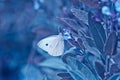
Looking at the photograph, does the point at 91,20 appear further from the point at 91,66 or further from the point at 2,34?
the point at 2,34

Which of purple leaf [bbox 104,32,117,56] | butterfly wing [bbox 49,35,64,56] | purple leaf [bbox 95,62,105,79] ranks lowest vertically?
purple leaf [bbox 95,62,105,79]

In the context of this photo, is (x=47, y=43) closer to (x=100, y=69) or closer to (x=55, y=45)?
(x=55, y=45)

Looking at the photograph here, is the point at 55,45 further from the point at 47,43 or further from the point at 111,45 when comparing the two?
the point at 111,45

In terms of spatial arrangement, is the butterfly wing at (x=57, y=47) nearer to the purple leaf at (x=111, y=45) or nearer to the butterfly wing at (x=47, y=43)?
the butterfly wing at (x=47, y=43)

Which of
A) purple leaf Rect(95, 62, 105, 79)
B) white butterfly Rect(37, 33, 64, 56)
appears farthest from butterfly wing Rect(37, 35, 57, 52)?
purple leaf Rect(95, 62, 105, 79)

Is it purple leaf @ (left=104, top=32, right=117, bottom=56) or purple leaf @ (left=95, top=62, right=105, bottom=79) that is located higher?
purple leaf @ (left=104, top=32, right=117, bottom=56)

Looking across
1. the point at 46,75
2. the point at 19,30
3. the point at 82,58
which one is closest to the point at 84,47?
the point at 82,58

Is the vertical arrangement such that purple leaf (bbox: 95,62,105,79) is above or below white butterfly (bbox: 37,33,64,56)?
below

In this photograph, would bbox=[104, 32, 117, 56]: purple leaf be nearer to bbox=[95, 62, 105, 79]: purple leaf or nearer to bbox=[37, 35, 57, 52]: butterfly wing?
bbox=[95, 62, 105, 79]: purple leaf

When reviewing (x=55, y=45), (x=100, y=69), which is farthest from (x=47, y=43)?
(x=100, y=69)

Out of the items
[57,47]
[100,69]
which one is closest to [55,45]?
[57,47]

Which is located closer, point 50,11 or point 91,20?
point 91,20
